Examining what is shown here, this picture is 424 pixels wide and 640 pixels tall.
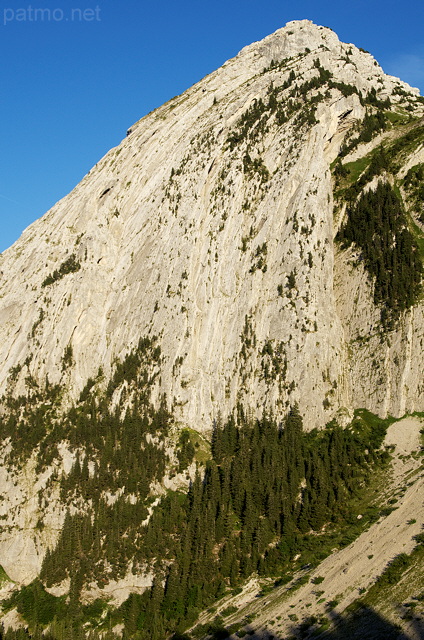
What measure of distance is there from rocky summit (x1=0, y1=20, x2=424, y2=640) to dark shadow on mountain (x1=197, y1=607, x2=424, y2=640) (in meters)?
11.2

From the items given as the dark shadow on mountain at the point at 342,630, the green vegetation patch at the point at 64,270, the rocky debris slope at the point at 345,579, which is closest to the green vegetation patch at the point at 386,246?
the rocky debris slope at the point at 345,579

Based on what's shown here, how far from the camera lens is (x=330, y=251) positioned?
90.2m

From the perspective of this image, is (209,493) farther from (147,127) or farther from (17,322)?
(147,127)

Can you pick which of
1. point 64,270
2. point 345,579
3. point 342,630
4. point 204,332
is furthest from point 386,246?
point 64,270

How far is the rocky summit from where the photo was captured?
69875mm

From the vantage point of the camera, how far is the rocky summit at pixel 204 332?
69.9 m

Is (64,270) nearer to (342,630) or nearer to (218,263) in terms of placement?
(218,263)

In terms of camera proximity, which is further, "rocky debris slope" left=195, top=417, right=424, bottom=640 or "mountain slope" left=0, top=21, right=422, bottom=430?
"mountain slope" left=0, top=21, right=422, bottom=430

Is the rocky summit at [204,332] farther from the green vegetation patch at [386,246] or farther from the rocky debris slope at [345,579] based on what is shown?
the rocky debris slope at [345,579]

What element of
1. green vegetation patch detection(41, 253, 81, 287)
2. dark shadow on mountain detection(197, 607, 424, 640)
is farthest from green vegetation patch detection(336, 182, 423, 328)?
green vegetation patch detection(41, 253, 81, 287)

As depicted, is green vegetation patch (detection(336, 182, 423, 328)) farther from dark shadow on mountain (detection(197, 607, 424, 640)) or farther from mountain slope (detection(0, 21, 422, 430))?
dark shadow on mountain (detection(197, 607, 424, 640))

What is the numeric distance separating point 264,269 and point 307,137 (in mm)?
27755

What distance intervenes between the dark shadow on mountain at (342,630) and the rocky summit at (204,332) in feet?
36.7

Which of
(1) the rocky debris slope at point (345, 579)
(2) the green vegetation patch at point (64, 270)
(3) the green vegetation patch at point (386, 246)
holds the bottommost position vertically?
(1) the rocky debris slope at point (345, 579)
